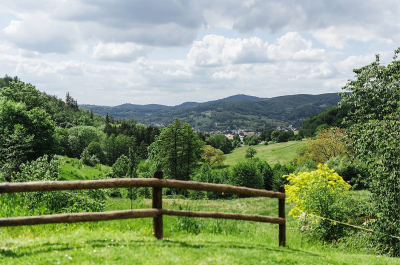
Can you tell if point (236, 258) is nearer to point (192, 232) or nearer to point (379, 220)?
point (192, 232)

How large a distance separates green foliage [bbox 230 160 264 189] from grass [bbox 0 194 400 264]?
45.4 meters

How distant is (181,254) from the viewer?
5.84 metres

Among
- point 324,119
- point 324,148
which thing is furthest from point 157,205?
point 324,119

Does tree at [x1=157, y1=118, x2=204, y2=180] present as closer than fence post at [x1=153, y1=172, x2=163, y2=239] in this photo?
No

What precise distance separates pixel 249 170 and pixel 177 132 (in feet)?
47.5

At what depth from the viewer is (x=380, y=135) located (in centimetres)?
1215

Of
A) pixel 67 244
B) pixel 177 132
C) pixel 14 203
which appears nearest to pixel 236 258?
pixel 67 244

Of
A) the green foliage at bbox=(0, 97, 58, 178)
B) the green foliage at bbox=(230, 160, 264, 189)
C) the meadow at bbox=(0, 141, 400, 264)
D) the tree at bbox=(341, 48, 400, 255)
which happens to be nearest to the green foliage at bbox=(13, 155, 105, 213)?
the meadow at bbox=(0, 141, 400, 264)

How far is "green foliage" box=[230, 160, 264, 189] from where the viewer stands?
175 feet

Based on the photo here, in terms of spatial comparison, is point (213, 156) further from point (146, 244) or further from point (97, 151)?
point (146, 244)

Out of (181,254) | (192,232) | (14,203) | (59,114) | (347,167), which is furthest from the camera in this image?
(59,114)

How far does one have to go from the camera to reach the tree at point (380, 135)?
453 inches

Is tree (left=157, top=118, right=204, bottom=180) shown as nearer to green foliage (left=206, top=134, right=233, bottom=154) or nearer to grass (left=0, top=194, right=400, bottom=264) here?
grass (left=0, top=194, right=400, bottom=264)

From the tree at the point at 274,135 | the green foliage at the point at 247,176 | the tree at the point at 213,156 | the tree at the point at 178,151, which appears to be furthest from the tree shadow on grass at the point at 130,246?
the tree at the point at 274,135
